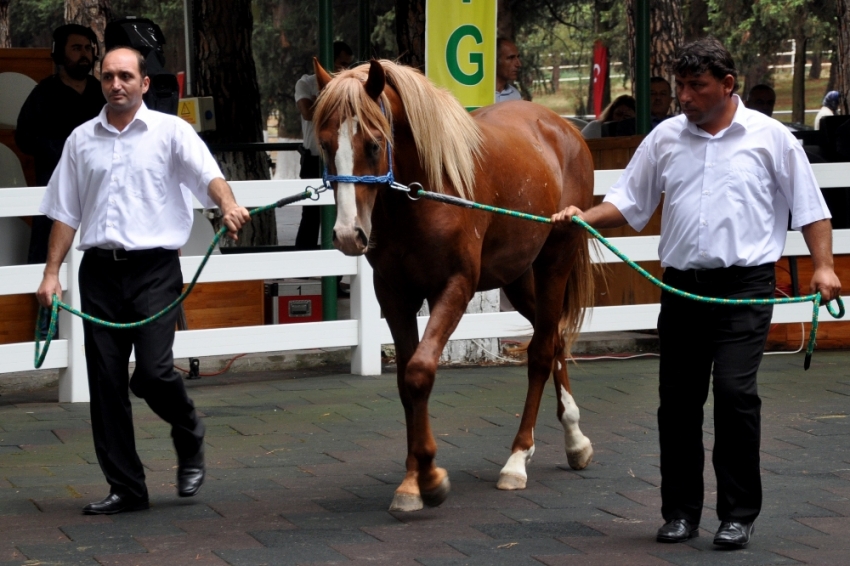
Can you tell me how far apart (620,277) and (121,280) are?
587 cm

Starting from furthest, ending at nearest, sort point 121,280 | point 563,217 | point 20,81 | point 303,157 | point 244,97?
1. point 244,97
2. point 303,157
3. point 20,81
4. point 121,280
5. point 563,217

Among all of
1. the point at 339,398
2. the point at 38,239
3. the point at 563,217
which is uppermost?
the point at 563,217

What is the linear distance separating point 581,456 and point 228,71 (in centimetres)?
928

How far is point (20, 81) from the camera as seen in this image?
10.3 meters

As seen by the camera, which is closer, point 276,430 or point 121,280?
point 121,280

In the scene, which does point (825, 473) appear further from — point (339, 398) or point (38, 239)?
point (38, 239)

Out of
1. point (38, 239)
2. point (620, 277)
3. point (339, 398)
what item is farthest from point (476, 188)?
point (620, 277)

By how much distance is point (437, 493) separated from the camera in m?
5.23

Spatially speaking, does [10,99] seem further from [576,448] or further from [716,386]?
[716,386]

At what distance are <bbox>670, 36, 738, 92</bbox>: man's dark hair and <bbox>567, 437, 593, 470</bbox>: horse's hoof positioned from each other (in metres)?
2.10

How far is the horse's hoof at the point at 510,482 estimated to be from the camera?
574cm

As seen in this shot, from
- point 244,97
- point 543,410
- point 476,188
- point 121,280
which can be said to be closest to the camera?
point 121,280

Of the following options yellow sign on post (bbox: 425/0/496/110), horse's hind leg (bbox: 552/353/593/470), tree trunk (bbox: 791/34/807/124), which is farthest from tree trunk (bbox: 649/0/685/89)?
horse's hind leg (bbox: 552/353/593/470)

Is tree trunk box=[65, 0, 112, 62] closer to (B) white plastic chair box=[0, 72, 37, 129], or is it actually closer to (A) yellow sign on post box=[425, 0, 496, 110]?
(B) white plastic chair box=[0, 72, 37, 129]
